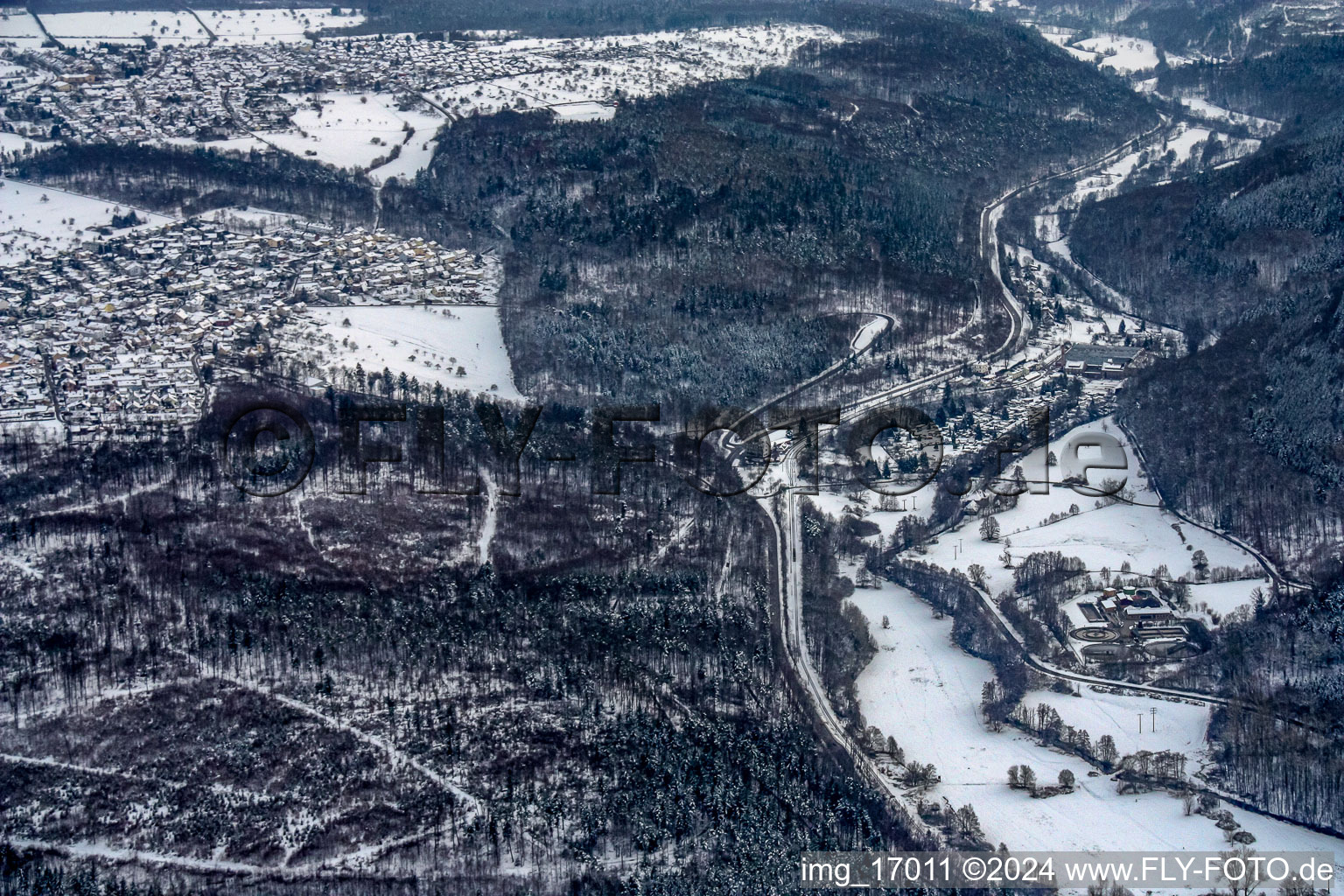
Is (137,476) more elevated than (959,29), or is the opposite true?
(959,29)

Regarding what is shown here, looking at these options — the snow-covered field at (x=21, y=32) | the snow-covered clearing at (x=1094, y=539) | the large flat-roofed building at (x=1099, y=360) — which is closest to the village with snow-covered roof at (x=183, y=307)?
the snow-covered clearing at (x=1094, y=539)

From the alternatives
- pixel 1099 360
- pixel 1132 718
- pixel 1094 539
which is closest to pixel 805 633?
pixel 1132 718

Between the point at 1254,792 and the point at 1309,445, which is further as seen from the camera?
the point at 1309,445

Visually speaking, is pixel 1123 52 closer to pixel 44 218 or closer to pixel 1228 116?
pixel 1228 116

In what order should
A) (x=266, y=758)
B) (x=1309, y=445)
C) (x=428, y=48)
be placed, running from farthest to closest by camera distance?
(x=428, y=48) < (x=1309, y=445) < (x=266, y=758)

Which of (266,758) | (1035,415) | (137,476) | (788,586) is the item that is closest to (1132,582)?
(788,586)

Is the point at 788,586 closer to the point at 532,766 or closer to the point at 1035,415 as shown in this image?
the point at 532,766

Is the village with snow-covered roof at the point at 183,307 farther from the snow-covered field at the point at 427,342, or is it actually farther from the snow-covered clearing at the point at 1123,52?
the snow-covered clearing at the point at 1123,52

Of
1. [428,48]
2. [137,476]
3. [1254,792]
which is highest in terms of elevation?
[428,48]

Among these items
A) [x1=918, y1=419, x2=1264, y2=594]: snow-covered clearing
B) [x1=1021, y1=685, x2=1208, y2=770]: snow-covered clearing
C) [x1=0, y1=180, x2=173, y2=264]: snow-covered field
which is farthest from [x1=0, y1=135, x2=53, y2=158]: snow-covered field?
[x1=1021, y1=685, x2=1208, y2=770]: snow-covered clearing
